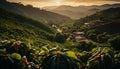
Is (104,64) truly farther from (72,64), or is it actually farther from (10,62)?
(10,62)

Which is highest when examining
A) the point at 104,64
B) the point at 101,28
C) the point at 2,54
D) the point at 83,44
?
the point at 2,54

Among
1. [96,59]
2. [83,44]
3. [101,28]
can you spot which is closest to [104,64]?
[96,59]

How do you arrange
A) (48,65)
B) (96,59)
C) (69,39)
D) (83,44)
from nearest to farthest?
(48,65), (96,59), (83,44), (69,39)

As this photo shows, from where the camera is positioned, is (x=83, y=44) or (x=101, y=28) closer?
(x=83, y=44)

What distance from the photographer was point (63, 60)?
29328 mm

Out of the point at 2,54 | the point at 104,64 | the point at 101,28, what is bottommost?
the point at 101,28

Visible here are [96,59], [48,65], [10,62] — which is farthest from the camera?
[96,59]

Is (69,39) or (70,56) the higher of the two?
(70,56)

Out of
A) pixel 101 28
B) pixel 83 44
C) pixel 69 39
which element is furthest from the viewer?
pixel 101 28

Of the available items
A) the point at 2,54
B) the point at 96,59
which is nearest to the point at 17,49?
the point at 2,54

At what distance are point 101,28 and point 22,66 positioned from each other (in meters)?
167

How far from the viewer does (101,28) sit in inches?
7466

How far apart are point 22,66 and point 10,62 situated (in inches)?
64.0

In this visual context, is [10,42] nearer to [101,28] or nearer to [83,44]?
[83,44]
